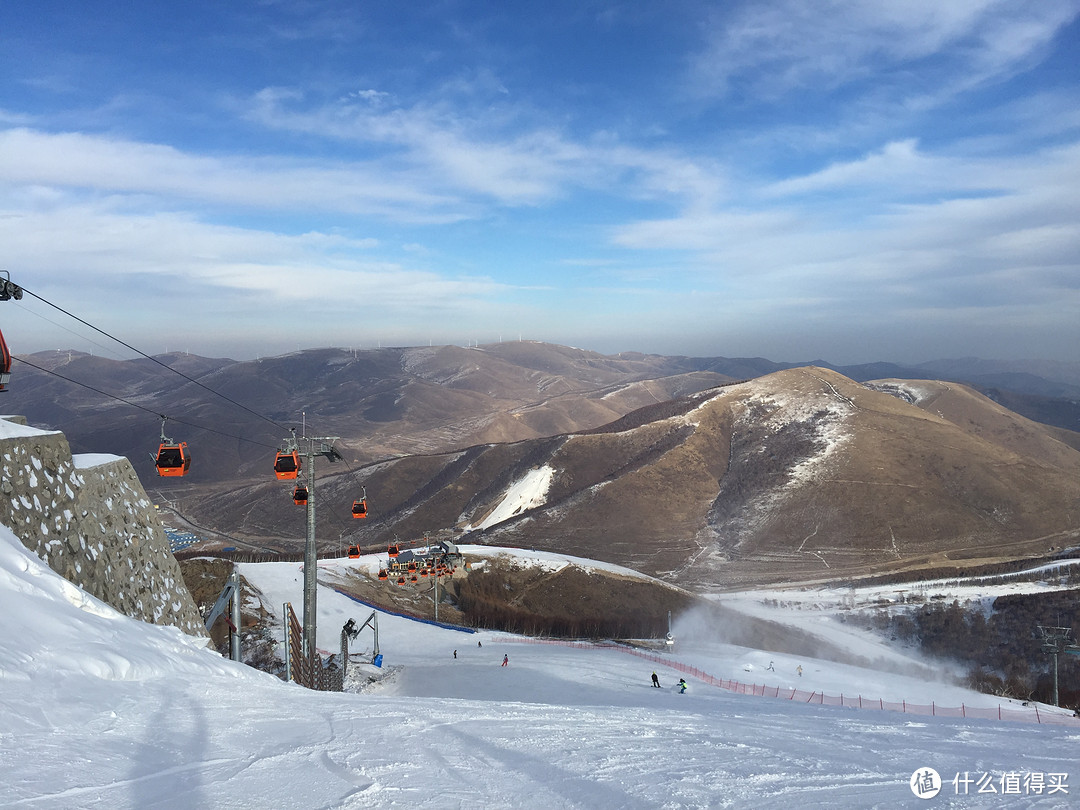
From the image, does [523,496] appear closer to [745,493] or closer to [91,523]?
[745,493]

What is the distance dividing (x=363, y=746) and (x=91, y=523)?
11124 millimetres

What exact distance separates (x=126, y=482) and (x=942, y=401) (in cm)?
20531

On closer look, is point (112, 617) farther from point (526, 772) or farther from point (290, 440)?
point (290, 440)

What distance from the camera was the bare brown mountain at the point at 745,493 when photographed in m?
81.3

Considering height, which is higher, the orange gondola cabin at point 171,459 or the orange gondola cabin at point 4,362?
the orange gondola cabin at point 4,362

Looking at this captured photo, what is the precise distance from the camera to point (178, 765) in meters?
5.80

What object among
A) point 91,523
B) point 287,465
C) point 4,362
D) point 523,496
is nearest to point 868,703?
point 287,465

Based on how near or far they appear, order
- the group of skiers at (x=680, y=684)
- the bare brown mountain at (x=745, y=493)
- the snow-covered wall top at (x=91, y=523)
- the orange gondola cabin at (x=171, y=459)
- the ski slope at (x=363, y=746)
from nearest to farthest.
Result: the ski slope at (x=363, y=746), the snow-covered wall top at (x=91, y=523), the orange gondola cabin at (x=171, y=459), the group of skiers at (x=680, y=684), the bare brown mountain at (x=745, y=493)

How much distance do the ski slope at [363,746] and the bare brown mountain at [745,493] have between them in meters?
63.4

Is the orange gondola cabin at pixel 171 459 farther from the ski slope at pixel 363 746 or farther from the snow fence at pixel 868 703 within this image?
the snow fence at pixel 868 703

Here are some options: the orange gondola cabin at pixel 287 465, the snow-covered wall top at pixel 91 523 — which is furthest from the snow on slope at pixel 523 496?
the snow-covered wall top at pixel 91 523

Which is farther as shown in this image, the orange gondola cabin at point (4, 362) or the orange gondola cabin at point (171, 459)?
the orange gondola cabin at point (171, 459)

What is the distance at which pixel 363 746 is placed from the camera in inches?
279

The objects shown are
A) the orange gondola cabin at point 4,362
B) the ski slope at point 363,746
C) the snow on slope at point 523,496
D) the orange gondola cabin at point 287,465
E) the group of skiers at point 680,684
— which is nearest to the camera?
the ski slope at point 363,746
